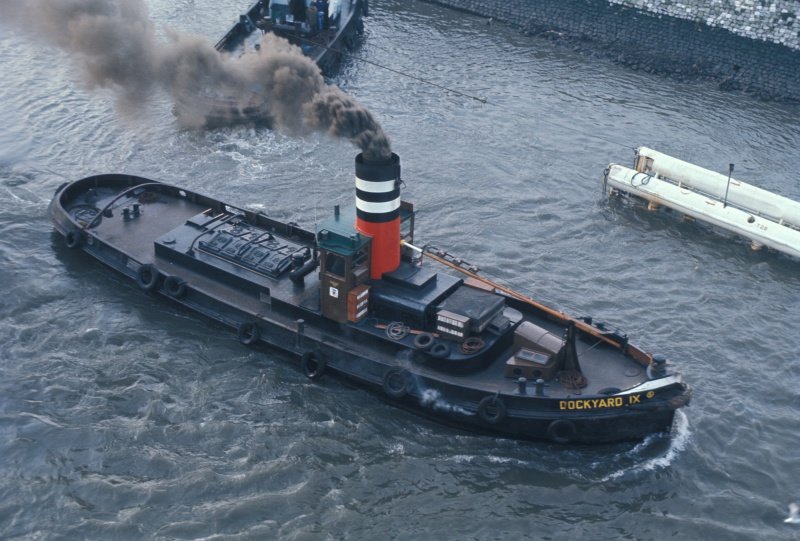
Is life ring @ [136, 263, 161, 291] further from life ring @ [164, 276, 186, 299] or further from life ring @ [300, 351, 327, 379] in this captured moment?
life ring @ [300, 351, 327, 379]

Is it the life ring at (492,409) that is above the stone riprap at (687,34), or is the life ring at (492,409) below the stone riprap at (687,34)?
below

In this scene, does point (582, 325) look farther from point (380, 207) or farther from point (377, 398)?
point (380, 207)

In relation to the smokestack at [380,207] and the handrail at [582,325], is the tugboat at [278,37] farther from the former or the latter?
the handrail at [582,325]

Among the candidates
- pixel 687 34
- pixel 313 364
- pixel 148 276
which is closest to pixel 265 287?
pixel 313 364

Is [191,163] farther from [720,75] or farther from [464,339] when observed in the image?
[720,75]

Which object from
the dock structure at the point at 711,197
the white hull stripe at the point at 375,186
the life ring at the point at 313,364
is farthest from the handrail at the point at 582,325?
the dock structure at the point at 711,197

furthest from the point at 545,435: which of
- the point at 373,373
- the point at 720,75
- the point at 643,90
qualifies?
the point at 720,75
